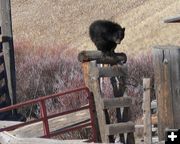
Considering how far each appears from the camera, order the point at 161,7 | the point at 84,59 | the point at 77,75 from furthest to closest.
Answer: the point at 161,7
the point at 77,75
the point at 84,59

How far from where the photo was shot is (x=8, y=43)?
46.6ft

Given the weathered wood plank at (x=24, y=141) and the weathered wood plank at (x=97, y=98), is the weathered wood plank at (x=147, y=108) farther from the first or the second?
the weathered wood plank at (x=24, y=141)

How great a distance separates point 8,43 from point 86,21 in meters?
30.0

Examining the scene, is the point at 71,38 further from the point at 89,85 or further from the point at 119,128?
the point at 119,128

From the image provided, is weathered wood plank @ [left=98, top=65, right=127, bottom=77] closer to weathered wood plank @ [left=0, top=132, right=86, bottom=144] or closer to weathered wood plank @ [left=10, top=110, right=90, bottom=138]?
weathered wood plank @ [left=10, top=110, right=90, bottom=138]

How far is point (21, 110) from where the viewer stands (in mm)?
15867

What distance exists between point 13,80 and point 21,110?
1.66 metres

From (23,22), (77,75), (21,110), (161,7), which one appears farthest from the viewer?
(23,22)

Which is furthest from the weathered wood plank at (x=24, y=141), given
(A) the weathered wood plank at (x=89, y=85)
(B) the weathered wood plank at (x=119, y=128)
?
(A) the weathered wood plank at (x=89, y=85)

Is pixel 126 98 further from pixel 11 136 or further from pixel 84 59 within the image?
pixel 11 136

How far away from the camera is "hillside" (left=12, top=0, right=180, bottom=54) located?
3206cm

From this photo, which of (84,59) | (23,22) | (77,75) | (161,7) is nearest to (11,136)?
(84,59)

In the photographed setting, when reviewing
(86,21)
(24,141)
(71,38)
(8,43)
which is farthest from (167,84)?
(86,21)

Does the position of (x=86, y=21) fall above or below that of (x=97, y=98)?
below
